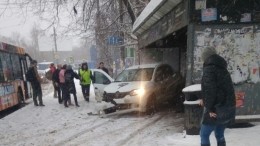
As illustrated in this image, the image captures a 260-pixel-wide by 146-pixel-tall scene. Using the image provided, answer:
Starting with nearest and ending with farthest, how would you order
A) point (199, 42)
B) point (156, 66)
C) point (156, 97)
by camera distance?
point (199, 42), point (156, 97), point (156, 66)

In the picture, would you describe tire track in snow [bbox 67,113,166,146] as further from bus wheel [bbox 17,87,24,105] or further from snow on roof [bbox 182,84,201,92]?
bus wheel [bbox 17,87,24,105]

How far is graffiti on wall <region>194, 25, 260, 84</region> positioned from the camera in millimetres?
8922

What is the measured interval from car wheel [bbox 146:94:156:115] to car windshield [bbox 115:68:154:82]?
81cm

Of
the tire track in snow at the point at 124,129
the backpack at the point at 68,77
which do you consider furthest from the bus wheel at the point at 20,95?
Result: the tire track in snow at the point at 124,129

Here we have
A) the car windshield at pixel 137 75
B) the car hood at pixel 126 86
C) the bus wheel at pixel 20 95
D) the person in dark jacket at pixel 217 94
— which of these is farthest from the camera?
the bus wheel at pixel 20 95

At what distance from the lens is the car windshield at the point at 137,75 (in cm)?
1402

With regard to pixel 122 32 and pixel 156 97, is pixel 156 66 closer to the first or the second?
pixel 156 97

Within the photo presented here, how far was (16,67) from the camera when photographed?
1788cm

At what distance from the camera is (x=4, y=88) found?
49.5 ft

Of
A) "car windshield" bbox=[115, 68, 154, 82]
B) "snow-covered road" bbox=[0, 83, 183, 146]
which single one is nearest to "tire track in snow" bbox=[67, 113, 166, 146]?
"snow-covered road" bbox=[0, 83, 183, 146]

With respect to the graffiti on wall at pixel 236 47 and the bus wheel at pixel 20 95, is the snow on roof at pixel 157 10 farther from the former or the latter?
the bus wheel at pixel 20 95

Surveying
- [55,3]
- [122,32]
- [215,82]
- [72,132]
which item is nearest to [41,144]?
[72,132]

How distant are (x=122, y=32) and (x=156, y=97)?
1057cm

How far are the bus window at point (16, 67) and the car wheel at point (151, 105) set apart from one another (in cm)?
672
